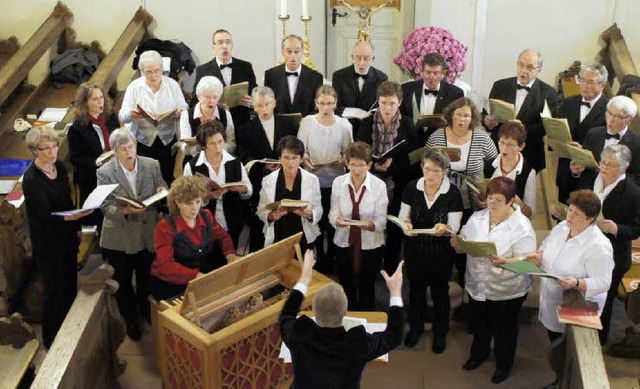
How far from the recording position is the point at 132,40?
797 cm

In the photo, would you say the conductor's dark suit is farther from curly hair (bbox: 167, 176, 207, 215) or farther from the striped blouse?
curly hair (bbox: 167, 176, 207, 215)

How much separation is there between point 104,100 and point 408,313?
2.53 metres

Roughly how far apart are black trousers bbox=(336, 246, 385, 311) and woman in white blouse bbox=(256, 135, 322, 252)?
0.27m

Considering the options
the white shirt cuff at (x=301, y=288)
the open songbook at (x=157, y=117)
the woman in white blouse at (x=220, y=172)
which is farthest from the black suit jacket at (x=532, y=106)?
the white shirt cuff at (x=301, y=288)

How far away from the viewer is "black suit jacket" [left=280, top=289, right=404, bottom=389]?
12.4ft

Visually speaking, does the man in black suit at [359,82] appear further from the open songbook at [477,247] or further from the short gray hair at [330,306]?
the short gray hair at [330,306]

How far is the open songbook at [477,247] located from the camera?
473cm

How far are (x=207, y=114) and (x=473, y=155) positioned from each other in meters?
1.84

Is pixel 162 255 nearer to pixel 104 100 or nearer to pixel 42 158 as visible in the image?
pixel 42 158

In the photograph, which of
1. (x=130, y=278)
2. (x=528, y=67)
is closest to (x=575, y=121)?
(x=528, y=67)

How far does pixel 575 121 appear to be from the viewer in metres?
6.09

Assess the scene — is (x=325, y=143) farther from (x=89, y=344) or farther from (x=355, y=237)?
(x=89, y=344)

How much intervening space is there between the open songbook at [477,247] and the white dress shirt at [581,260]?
35 centimetres

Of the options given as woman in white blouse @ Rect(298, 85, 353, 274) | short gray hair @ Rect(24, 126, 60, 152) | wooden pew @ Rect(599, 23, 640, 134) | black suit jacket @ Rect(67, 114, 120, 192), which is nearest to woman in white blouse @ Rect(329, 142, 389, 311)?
woman in white blouse @ Rect(298, 85, 353, 274)
